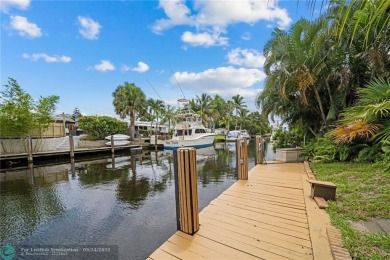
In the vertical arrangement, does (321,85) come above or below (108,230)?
above

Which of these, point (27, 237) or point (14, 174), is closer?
point (27, 237)

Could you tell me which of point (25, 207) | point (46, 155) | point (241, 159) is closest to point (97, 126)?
point (46, 155)

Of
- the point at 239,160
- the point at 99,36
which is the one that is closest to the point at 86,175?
the point at 239,160

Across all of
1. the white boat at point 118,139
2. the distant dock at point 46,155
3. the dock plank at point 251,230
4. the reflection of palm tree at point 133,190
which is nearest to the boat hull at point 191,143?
the distant dock at point 46,155

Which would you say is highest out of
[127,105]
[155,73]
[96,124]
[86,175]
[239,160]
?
[155,73]

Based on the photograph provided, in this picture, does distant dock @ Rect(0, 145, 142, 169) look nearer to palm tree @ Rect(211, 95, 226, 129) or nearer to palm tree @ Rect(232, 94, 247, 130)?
palm tree @ Rect(211, 95, 226, 129)

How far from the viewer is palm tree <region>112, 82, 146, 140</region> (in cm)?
2469

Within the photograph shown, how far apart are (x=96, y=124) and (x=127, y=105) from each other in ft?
18.7

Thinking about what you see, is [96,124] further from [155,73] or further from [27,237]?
[27,237]

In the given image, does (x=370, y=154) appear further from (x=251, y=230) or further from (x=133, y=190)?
(x=133, y=190)

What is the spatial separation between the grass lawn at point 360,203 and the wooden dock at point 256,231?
0.83 ft

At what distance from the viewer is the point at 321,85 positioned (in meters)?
8.91

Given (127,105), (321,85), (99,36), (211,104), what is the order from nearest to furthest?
(321,85), (99,36), (127,105), (211,104)

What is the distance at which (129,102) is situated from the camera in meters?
24.9
